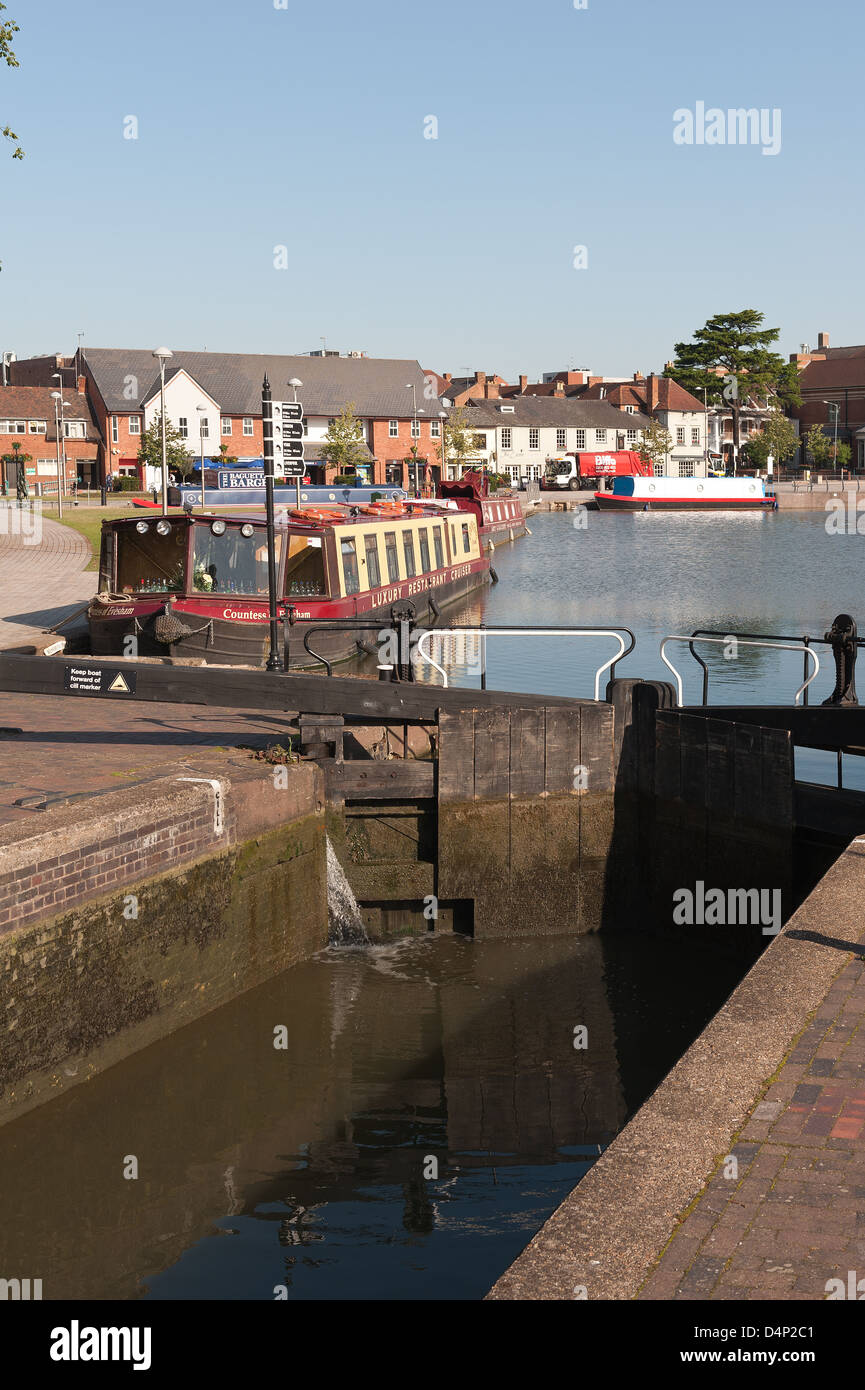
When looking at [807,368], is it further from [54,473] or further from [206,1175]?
[206,1175]

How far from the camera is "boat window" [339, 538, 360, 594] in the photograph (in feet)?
83.8

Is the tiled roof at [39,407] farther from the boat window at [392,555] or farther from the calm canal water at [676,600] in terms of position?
the boat window at [392,555]

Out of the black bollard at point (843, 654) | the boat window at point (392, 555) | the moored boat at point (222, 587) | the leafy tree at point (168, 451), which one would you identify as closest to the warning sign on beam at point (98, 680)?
the moored boat at point (222, 587)

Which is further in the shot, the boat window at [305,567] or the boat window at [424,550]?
the boat window at [424,550]

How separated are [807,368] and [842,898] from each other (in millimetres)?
160062

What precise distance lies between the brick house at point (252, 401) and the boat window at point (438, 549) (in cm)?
5414

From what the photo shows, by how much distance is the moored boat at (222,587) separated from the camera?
67.5 ft

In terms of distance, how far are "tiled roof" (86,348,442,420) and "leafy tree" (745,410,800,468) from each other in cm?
4059

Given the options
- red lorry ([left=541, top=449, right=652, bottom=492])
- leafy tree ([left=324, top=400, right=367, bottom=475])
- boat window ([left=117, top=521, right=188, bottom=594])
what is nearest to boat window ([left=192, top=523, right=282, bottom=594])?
boat window ([left=117, top=521, right=188, bottom=594])

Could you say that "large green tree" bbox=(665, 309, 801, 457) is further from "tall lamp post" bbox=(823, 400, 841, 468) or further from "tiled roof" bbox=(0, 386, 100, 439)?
"tiled roof" bbox=(0, 386, 100, 439)

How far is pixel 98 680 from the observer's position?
13.7 meters

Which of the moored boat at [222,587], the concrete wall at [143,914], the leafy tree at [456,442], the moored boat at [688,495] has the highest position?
the leafy tree at [456,442]

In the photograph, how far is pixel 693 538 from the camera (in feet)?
242
